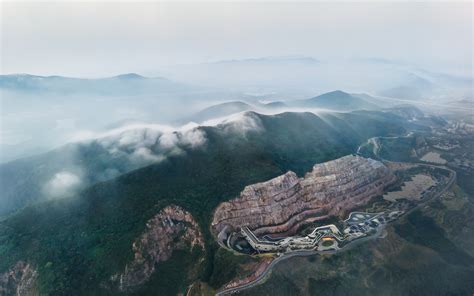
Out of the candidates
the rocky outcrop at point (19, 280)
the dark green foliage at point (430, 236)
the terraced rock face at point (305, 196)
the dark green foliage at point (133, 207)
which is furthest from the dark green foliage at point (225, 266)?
the dark green foliage at point (430, 236)

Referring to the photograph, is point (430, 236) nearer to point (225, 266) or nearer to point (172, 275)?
point (225, 266)

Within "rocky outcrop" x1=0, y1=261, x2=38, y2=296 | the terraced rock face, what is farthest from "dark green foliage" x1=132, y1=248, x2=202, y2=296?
"rocky outcrop" x1=0, y1=261, x2=38, y2=296

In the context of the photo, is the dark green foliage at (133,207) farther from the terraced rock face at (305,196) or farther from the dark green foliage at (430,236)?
the dark green foliage at (430,236)

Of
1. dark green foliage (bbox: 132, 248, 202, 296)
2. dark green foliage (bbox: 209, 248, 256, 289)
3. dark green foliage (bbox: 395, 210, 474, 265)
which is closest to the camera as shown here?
dark green foliage (bbox: 132, 248, 202, 296)

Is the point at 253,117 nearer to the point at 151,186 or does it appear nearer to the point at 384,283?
the point at 151,186

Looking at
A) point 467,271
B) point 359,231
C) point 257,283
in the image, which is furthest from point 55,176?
point 467,271

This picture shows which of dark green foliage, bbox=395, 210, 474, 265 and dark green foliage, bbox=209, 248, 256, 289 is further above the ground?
dark green foliage, bbox=209, 248, 256, 289

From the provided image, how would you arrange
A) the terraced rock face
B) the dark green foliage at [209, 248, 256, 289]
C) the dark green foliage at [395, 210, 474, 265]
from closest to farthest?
the dark green foliage at [209, 248, 256, 289] < the dark green foliage at [395, 210, 474, 265] < the terraced rock face

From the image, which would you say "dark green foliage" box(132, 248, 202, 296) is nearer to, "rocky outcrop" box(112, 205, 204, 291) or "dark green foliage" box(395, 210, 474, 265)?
"rocky outcrop" box(112, 205, 204, 291)
